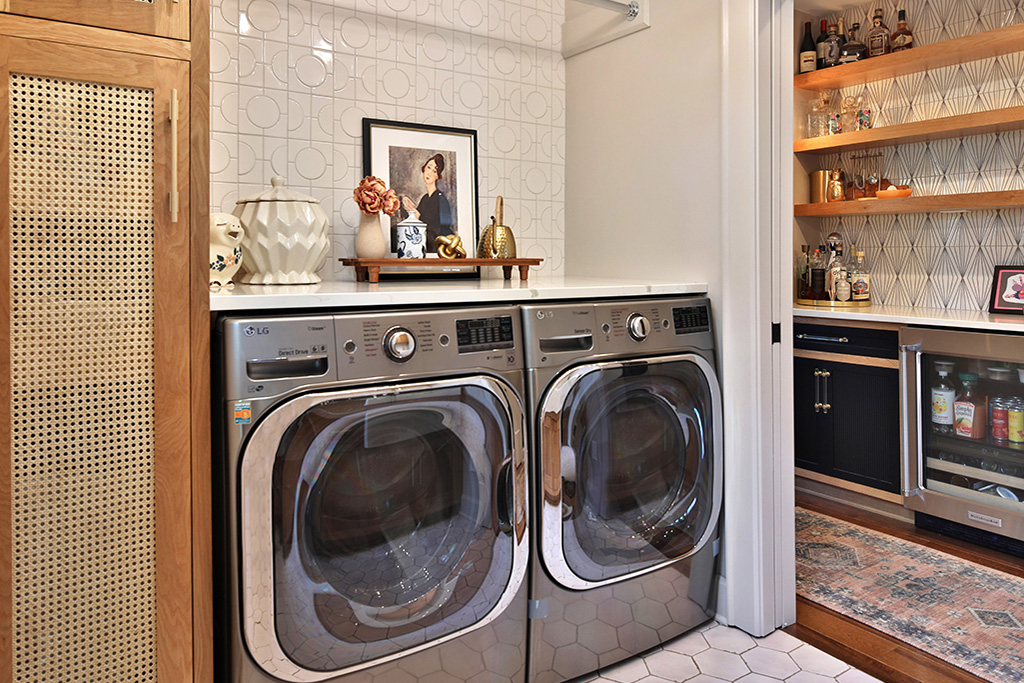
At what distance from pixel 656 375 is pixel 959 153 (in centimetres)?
229

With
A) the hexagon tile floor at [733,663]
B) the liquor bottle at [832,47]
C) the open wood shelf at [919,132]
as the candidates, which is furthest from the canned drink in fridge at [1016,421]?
the liquor bottle at [832,47]

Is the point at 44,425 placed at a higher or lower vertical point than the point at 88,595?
higher

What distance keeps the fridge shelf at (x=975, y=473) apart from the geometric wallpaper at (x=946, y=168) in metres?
0.87

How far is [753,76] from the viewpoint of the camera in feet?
6.38

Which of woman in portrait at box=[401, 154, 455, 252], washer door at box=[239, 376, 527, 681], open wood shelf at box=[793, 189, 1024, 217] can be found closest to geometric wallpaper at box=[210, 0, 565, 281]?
woman in portrait at box=[401, 154, 455, 252]

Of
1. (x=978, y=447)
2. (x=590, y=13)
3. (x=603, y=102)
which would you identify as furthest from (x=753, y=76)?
(x=978, y=447)

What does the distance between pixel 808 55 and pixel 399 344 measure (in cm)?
305

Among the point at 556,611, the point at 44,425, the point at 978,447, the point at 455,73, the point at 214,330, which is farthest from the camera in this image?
the point at 978,447

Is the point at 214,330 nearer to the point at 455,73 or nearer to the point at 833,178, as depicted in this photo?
the point at 455,73

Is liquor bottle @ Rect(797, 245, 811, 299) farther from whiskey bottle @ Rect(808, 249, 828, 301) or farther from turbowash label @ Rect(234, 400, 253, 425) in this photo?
turbowash label @ Rect(234, 400, 253, 425)

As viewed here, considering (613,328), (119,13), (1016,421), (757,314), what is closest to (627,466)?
(613,328)

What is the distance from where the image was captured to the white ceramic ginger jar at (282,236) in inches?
68.9

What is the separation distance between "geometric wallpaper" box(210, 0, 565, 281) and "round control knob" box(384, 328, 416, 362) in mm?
801

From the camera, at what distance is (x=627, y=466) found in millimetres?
1922
